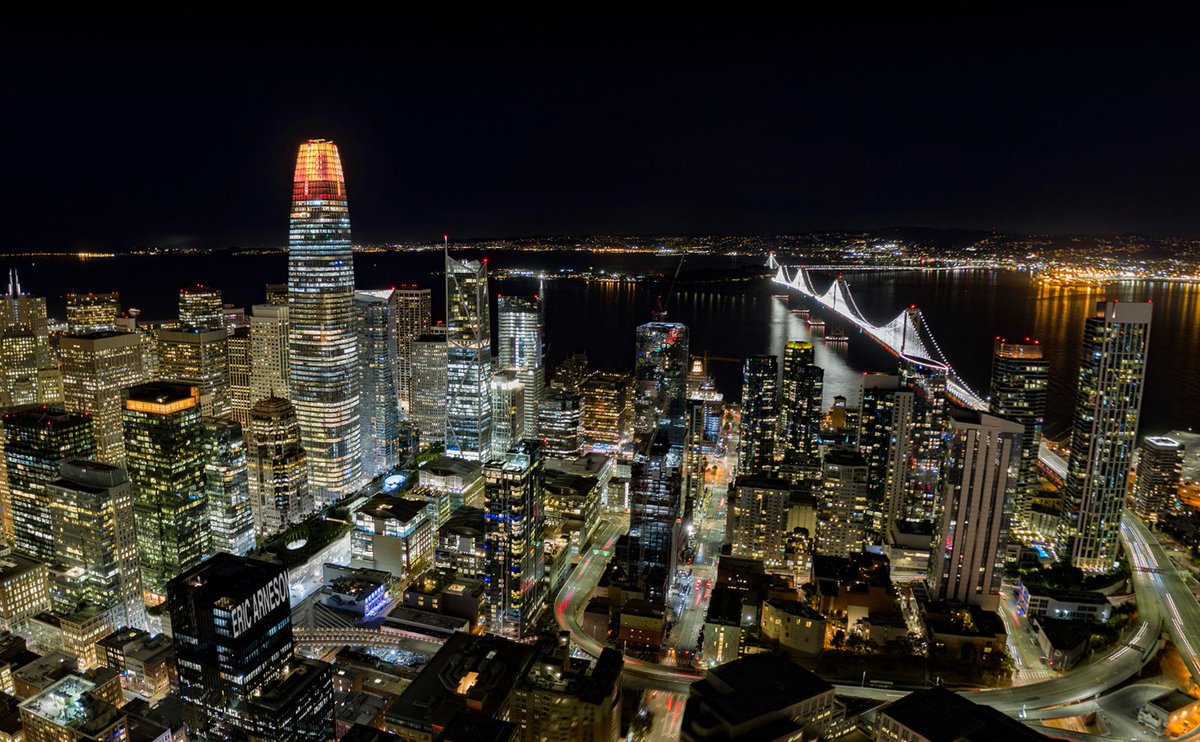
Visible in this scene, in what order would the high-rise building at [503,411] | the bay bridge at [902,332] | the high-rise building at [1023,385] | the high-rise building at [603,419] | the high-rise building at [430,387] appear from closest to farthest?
the high-rise building at [1023,385] < the high-rise building at [503,411] < the high-rise building at [603,419] < the high-rise building at [430,387] < the bay bridge at [902,332]

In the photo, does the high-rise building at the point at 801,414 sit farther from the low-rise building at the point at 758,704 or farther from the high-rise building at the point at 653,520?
the low-rise building at the point at 758,704

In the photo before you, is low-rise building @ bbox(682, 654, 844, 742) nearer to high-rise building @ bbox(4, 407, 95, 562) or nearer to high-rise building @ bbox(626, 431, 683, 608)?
high-rise building @ bbox(626, 431, 683, 608)

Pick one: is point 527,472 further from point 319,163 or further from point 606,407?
point 319,163

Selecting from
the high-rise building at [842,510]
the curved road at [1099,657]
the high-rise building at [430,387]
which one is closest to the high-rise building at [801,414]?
the high-rise building at [842,510]

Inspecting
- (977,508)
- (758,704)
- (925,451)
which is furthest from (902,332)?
(758,704)

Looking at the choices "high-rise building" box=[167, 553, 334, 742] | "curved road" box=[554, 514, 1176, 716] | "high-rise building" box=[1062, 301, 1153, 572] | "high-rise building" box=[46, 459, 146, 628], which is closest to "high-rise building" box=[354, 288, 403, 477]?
"high-rise building" box=[46, 459, 146, 628]

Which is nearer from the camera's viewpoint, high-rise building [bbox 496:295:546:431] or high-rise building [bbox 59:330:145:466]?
high-rise building [bbox 59:330:145:466]
